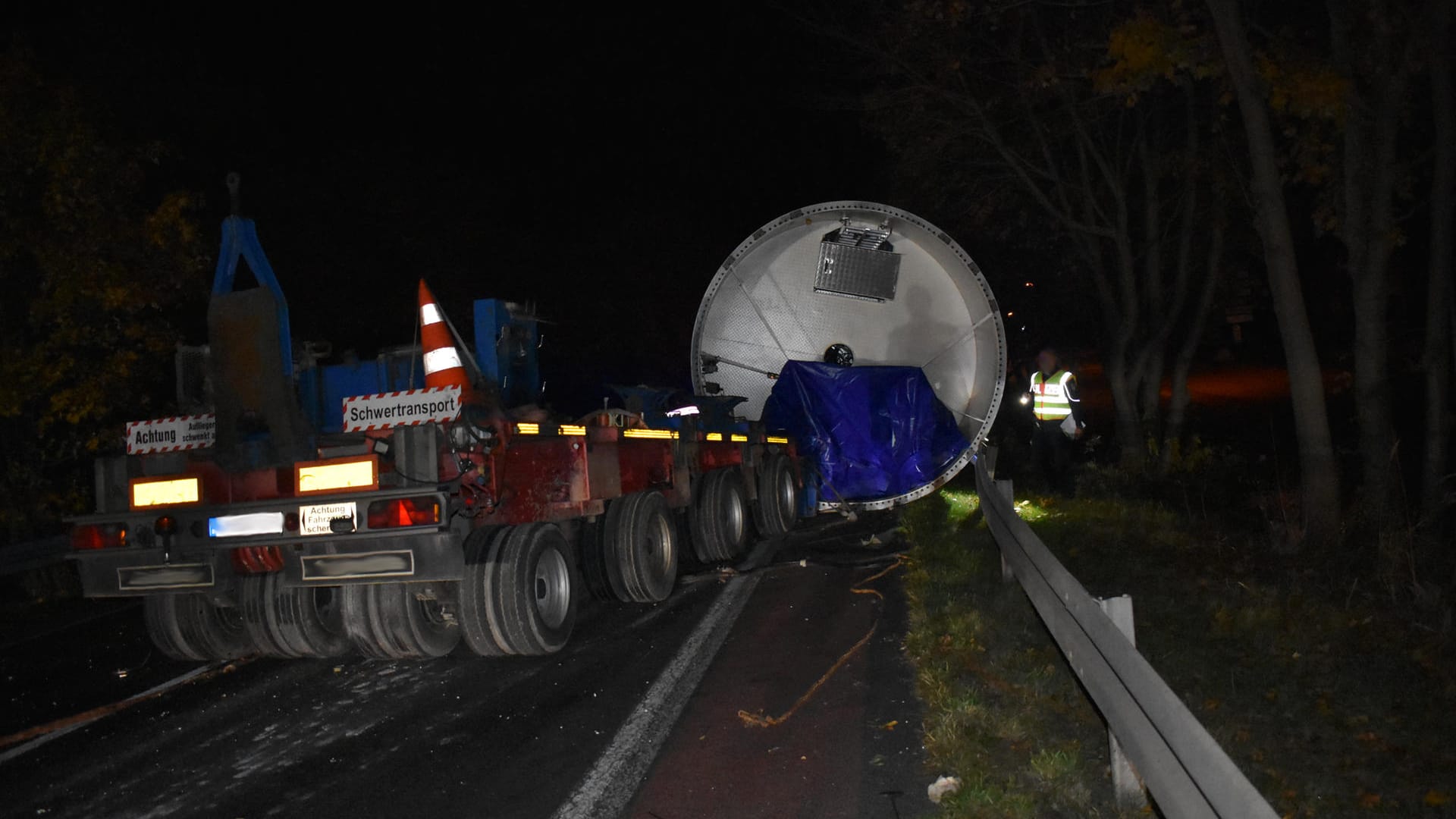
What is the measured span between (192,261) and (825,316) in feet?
26.0

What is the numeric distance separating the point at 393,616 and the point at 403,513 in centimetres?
97

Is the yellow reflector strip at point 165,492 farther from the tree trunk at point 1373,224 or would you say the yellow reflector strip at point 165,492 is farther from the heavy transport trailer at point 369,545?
the tree trunk at point 1373,224

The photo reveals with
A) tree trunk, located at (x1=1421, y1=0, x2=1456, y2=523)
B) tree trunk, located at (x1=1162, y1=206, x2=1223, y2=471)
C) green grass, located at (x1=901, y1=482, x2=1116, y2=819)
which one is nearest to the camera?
green grass, located at (x1=901, y1=482, x2=1116, y2=819)

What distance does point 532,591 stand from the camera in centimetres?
691

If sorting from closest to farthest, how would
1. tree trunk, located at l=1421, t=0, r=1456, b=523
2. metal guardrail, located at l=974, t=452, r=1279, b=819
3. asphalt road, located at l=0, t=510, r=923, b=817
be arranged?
metal guardrail, located at l=974, t=452, r=1279, b=819
asphalt road, located at l=0, t=510, r=923, b=817
tree trunk, located at l=1421, t=0, r=1456, b=523

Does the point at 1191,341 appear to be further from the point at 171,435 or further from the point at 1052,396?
the point at 171,435

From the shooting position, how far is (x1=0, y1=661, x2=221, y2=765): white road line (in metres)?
6.07

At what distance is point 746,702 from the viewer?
19.5 feet

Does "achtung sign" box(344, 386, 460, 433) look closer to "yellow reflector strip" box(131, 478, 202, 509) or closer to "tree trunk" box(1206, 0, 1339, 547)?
"yellow reflector strip" box(131, 478, 202, 509)

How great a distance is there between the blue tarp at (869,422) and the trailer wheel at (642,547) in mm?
4835

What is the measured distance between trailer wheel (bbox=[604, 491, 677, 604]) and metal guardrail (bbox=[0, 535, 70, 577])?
615 cm

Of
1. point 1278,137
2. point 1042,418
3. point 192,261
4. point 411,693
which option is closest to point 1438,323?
point 1042,418

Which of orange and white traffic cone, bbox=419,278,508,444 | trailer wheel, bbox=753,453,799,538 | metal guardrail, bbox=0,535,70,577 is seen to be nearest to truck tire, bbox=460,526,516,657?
orange and white traffic cone, bbox=419,278,508,444

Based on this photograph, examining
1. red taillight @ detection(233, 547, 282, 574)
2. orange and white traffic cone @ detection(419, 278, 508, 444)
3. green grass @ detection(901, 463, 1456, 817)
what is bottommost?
green grass @ detection(901, 463, 1456, 817)
